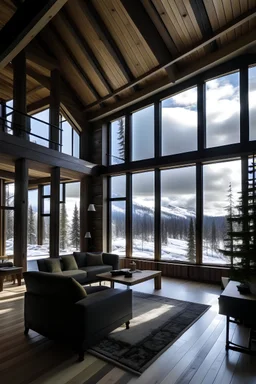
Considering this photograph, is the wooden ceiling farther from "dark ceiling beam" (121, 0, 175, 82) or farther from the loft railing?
the loft railing

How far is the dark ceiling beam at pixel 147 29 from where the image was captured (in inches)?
215

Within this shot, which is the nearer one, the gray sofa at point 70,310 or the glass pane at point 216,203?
the gray sofa at point 70,310

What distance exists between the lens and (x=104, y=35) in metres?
6.42

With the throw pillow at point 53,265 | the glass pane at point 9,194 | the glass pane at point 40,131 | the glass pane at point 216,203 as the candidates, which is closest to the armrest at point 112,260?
the throw pillow at point 53,265

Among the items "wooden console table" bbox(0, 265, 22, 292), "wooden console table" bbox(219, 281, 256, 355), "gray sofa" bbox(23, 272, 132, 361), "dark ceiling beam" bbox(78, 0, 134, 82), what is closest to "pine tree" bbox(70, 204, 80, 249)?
"wooden console table" bbox(0, 265, 22, 292)

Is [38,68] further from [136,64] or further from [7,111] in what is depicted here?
[136,64]

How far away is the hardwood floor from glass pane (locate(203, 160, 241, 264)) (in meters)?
2.87

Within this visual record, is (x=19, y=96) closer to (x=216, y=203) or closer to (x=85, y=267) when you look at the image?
(x=85, y=267)

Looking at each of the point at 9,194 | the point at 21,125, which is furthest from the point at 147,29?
the point at 9,194

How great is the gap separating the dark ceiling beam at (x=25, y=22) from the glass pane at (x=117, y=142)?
5.82 meters

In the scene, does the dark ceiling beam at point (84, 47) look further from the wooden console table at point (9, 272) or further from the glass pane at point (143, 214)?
the wooden console table at point (9, 272)

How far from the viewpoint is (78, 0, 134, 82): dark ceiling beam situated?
19.7ft

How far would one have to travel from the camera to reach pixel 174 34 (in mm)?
5738

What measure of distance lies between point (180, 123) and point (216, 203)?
8.15 ft
